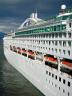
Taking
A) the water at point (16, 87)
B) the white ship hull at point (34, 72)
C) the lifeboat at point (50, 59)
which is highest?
the lifeboat at point (50, 59)

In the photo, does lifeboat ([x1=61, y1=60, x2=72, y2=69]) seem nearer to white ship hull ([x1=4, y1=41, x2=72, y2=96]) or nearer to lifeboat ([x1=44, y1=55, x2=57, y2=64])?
white ship hull ([x1=4, y1=41, x2=72, y2=96])

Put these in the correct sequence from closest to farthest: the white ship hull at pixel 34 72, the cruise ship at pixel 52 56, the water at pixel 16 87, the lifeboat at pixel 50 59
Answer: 1. the cruise ship at pixel 52 56
2. the lifeboat at pixel 50 59
3. the white ship hull at pixel 34 72
4. the water at pixel 16 87

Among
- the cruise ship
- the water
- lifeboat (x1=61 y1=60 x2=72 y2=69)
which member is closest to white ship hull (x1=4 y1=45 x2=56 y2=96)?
the cruise ship

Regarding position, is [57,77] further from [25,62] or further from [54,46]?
[25,62]

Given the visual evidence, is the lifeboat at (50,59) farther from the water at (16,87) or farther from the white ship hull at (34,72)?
the water at (16,87)

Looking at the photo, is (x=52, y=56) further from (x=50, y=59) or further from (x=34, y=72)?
(x=34, y=72)

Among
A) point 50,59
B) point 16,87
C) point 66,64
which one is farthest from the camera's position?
point 16,87

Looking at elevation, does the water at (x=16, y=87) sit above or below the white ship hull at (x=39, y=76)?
below

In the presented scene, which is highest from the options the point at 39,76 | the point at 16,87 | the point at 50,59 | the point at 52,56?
the point at 52,56

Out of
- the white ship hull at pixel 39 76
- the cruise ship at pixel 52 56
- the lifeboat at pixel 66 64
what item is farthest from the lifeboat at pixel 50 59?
the lifeboat at pixel 66 64

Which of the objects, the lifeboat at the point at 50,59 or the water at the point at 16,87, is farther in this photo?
the water at the point at 16,87

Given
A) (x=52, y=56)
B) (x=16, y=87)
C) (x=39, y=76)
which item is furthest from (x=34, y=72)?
(x=52, y=56)

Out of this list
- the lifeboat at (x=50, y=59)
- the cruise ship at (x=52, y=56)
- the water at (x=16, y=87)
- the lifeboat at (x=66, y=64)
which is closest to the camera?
the lifeboat at (x=66, y=64)
